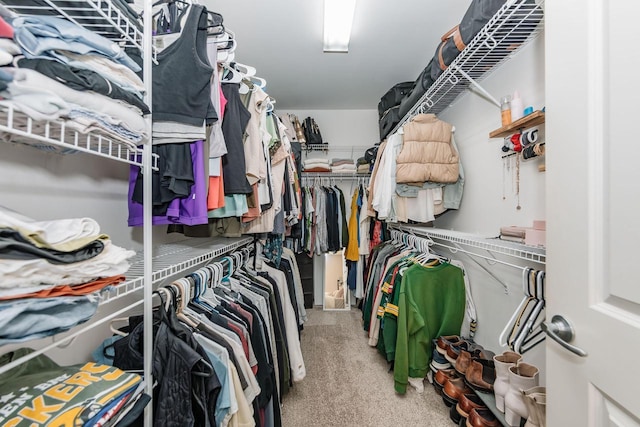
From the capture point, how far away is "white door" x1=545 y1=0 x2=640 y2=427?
0.53 meters

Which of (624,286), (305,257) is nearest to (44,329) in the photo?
(624,286)

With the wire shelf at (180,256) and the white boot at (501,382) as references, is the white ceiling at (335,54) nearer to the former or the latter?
the wire shelf at (180,256)

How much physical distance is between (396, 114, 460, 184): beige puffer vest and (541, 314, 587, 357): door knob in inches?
52.7

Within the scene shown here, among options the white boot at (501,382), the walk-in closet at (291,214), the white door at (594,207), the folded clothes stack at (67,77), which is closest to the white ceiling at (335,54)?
the walk-in closet at (291,214)

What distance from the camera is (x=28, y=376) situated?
61 cm

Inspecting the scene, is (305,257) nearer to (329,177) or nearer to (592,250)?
(329,177)

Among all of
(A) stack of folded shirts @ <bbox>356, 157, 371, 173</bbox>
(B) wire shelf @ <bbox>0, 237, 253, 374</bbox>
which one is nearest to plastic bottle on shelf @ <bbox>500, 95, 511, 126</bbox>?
(B) wire shelf @ <bbox>0, 237, 253, 374</bbox>

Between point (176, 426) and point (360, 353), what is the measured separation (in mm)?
1863

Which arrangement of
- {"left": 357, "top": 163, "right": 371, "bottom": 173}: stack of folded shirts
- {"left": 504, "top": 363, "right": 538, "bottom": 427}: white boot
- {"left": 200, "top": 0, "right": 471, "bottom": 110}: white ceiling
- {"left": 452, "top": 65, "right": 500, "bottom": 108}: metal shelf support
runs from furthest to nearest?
{"left": 357, "top": 163, "right": 371, "bottom": 173}: stack of folded shirts
{"left": 200, "top": 0, "right": 471, "bottom": 110}: white ceiling
{"left": 452, "top": 65, "right": 500, "bottom": 108}: metal shelf support
{"left": 504, "top": 363, "right": 538, "bottom": 427}: white boot

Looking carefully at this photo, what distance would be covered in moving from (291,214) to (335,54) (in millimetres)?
1375

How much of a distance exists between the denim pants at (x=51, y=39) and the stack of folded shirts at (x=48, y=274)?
1.01 feet

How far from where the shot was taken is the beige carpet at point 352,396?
1642 millimetres

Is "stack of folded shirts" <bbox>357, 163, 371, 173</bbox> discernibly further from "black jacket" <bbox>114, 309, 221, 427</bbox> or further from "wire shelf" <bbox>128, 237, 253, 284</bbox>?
"black jacket" <bbox>114, 309, 221, 427</bbox>

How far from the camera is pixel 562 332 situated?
2.17 feet
